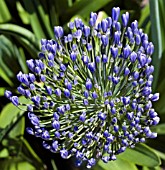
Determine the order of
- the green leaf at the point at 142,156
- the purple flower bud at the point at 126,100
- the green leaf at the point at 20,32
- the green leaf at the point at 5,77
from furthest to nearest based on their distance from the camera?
the green leaf at the point at 5,77 < the green leaf at the point at 20,32 < the green leaf at the point at 142,156 < the purple flower bud at the point at 126,100

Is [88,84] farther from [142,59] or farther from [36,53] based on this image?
[36,53]

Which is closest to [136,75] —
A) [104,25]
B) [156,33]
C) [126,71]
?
[126,71]

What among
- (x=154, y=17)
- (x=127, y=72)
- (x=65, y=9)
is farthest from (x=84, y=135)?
(x=65, y=9)

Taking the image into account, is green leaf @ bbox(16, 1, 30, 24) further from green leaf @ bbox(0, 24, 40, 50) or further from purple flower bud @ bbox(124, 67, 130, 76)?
purple flower bud @ bbox(124, 67, 130, 76)

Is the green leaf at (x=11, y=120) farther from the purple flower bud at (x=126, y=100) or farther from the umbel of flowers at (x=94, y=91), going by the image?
the purple flower bud at (x=126, y=100)

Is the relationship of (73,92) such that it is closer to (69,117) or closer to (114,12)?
(69,117)

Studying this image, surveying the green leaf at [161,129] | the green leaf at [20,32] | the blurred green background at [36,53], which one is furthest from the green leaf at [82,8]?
the green leaf at [161,129]
